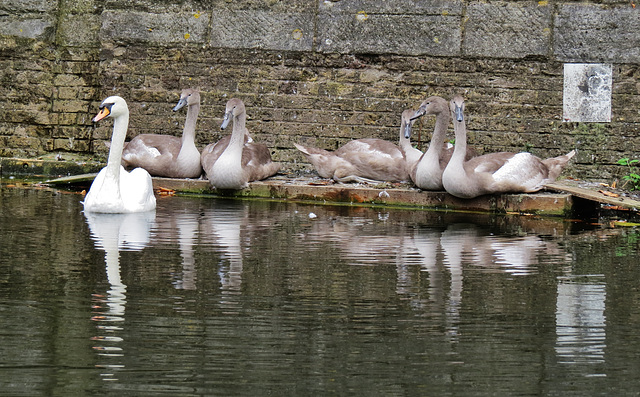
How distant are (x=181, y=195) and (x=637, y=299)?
5.97 m

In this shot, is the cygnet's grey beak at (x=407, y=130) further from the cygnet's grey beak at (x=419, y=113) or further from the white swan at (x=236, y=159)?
the white swan at (x=236, y=159)

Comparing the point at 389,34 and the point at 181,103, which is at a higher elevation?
the point at 389,34

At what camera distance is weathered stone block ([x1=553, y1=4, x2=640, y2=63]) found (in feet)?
36.0

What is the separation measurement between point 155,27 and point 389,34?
265cm

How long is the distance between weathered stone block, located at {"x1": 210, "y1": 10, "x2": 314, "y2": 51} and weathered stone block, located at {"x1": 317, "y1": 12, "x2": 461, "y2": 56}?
19 centimetres

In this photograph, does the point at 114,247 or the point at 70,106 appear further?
the point at 70,106

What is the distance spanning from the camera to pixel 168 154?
10.9 meters

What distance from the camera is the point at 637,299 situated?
5414 mm

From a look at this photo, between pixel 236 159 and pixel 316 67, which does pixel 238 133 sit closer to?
pixel 236 159

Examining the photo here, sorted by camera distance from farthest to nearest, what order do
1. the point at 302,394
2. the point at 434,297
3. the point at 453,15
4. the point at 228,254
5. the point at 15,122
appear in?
the point at 15,122 < the point at 453,15 < the point at 228,254 < the point at 434,297 < the point at 302,394

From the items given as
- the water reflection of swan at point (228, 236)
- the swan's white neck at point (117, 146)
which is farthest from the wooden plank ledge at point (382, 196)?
the swan's white neck at point (117, 146)

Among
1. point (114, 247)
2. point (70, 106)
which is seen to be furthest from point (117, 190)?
point (70, 106)

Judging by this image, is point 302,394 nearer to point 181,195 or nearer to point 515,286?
point 515,286

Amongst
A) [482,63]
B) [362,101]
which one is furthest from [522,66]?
[362,101]
